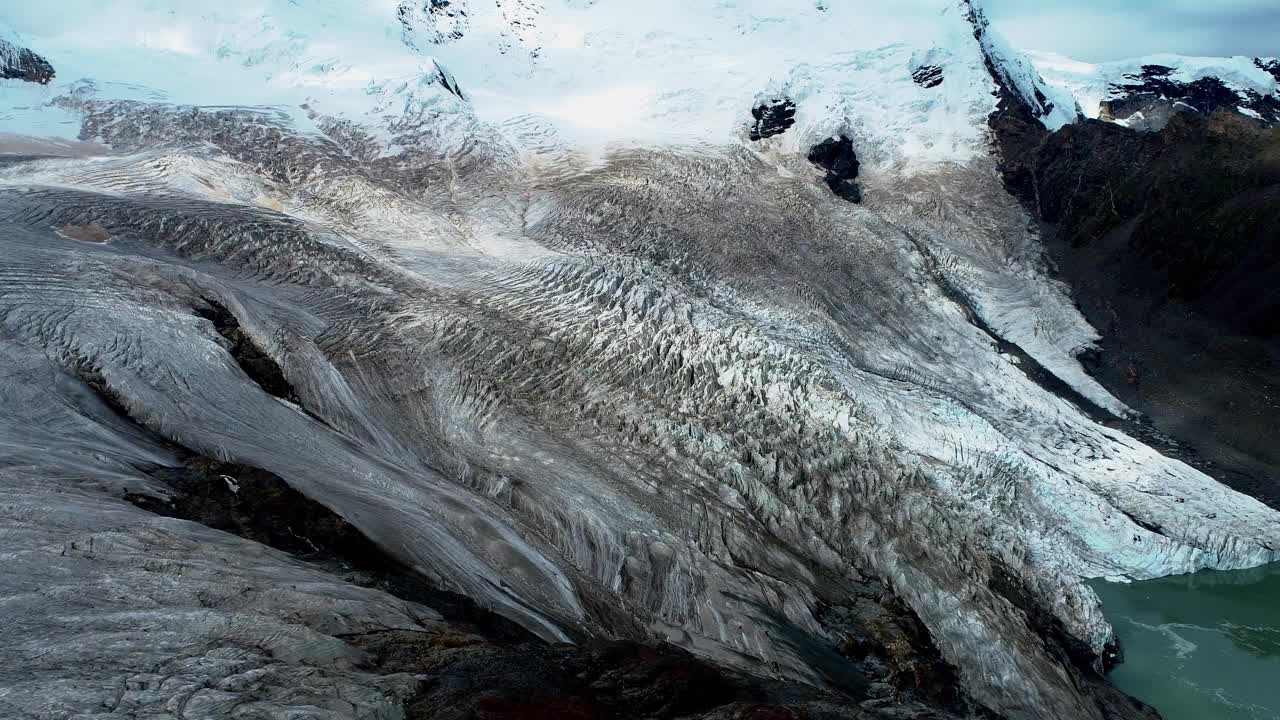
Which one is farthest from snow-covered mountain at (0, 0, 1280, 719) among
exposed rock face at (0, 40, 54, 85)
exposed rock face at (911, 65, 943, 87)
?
exposed rock face at (911, 65, 943, 87)

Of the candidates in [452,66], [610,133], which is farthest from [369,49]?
[610,133]

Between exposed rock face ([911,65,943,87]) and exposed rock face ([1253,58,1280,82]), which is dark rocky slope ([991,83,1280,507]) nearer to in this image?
exposed rock face ([911,65,943,87])

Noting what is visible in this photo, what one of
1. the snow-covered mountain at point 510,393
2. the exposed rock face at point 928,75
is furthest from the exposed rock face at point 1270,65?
the snow-covered mountain at point 510,393

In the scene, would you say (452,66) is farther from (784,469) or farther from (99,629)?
(99,629)

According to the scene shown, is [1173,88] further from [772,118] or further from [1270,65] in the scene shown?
[772,118]

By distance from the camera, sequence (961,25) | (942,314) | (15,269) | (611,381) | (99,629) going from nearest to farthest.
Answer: (99,629), (15,269), (611,381), (942,314), (961,25)

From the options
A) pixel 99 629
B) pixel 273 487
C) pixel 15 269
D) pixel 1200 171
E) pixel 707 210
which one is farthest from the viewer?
pixel 1200 171

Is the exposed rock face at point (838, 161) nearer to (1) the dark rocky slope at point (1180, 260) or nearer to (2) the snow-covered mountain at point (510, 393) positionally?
(2) the snow-covered mountain at point (510, 393)
